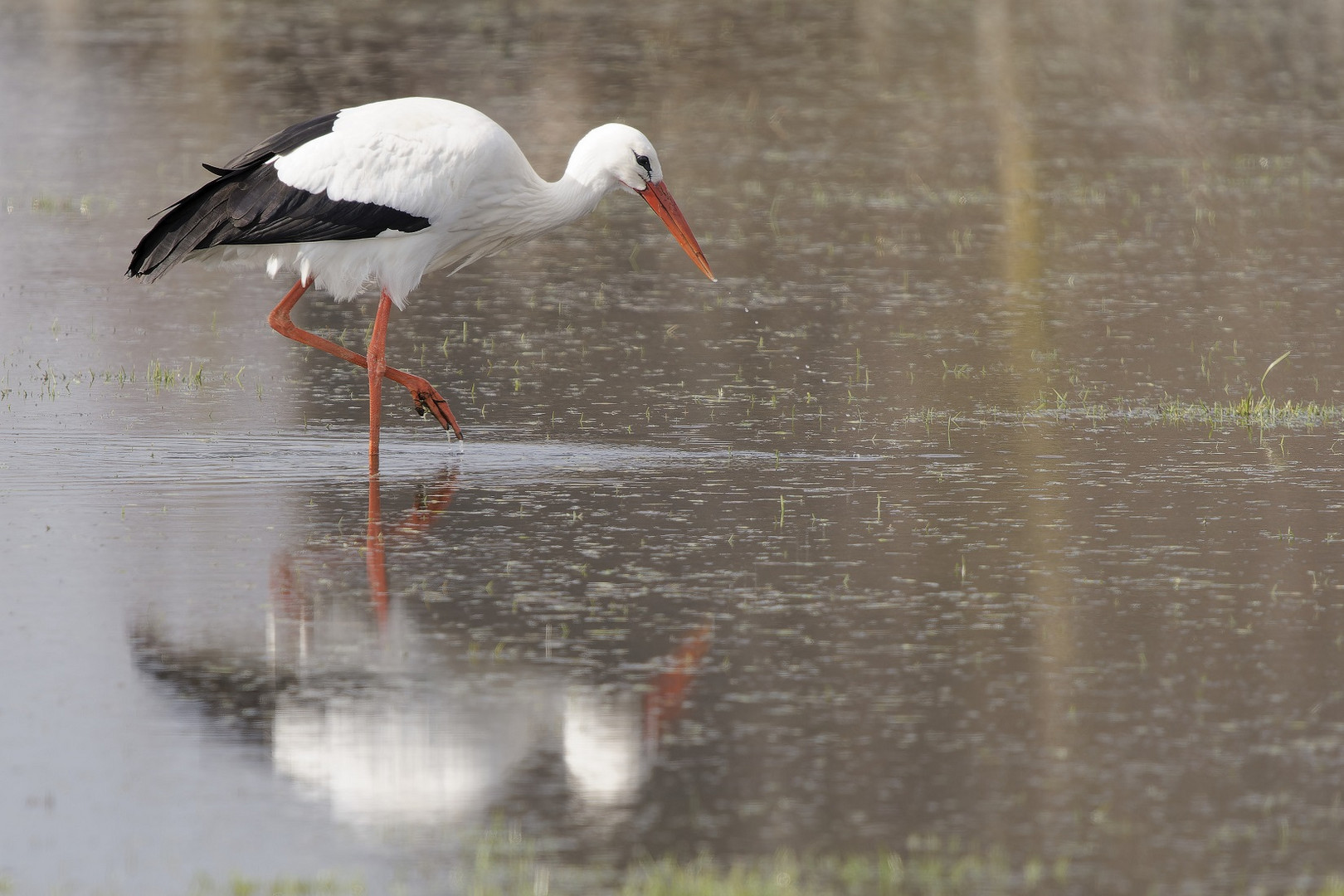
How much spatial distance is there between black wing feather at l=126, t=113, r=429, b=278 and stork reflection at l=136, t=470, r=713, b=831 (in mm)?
2579

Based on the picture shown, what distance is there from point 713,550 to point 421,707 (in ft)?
6.54

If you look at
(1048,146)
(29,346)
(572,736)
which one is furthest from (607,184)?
(1048,146)

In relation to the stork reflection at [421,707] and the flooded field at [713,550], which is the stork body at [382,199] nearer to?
the flooded field at [713,550]

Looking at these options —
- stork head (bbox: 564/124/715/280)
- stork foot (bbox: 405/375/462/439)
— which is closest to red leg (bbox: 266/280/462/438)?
stork foot (bbox: 405/375/462/439)

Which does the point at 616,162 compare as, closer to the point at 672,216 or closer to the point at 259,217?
the point at 672,216

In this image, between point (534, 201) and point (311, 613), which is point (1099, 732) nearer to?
point (311, 613)

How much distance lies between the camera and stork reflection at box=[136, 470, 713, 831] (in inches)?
206

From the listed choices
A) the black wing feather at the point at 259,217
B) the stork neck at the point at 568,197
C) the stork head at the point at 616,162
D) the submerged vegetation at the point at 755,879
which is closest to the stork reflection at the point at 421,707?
the submerged vegetation at the point at 755,879

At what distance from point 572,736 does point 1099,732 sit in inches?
54.8

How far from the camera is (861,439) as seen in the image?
965cm

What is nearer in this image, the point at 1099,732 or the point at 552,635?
the point at 1099,732

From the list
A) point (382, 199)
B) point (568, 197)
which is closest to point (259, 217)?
point (382, 199)

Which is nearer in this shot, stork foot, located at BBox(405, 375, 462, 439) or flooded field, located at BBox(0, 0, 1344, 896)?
flooded field, located at BBox(0, 0, 1344, 896)

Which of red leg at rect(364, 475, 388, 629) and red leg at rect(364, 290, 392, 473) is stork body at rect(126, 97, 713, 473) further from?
red leg at rect(364, 475, 388, 629)
